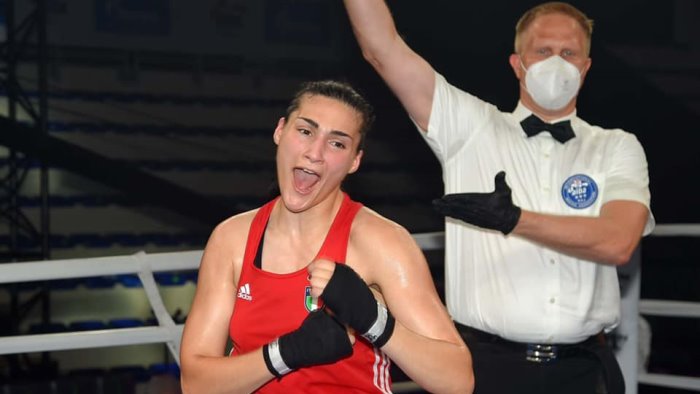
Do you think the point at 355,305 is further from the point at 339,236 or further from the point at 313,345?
the point at 339,236

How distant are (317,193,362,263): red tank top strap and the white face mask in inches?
32.6

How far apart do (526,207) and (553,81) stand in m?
0.36

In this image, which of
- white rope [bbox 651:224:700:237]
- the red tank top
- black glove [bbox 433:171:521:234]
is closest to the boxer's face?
the red tank top

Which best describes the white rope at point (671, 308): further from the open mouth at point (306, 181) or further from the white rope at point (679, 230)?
the open mouth at point (306, 181)

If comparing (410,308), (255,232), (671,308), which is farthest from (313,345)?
(671,308)

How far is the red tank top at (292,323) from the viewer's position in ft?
6.05

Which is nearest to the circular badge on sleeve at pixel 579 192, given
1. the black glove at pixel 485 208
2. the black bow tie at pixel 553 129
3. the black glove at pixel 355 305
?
the black bow tie at pixel 553 129

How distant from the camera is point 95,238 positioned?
8445 millimetres

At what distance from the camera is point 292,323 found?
184cm

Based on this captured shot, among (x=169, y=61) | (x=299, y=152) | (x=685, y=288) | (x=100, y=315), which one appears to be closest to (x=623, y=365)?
(x=299, y=152)

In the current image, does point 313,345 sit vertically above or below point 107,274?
above

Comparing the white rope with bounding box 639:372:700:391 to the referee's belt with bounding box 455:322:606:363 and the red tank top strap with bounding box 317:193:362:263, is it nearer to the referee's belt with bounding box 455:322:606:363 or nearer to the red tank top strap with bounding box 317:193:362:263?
the referee's belt with bounding box 455:322:606:363

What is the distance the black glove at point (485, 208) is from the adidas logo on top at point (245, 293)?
493 mm

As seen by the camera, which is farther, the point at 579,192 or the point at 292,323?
the point at 579,192
